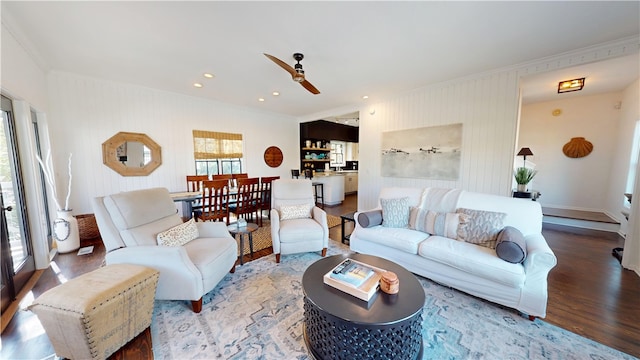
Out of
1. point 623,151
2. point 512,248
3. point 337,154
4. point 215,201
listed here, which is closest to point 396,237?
point 512,248

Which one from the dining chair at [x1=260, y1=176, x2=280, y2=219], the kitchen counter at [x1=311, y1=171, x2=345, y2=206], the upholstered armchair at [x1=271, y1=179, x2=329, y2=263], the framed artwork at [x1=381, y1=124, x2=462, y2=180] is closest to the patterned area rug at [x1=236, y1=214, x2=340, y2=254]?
the dining chair at [x1=260, y1=176, x2=280, y2=219]

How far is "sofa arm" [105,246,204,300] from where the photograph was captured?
70.8 inches

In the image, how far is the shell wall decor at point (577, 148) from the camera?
15.4ft

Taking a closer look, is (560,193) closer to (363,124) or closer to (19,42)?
(363,124)

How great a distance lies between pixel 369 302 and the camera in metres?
1.38

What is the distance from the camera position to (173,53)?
8.90 ft

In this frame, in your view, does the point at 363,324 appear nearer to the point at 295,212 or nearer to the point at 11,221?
the point at 295,212

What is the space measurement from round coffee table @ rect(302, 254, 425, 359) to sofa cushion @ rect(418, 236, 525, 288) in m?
0.81

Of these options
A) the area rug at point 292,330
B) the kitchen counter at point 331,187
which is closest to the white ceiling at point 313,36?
the area rug at point 292,330

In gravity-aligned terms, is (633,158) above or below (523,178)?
above

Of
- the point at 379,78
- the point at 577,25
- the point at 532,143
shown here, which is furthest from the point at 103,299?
the point at 532,143

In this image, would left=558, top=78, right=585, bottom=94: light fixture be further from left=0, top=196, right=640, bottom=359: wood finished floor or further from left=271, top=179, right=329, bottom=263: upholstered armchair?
left=271, top=179, right=329, bottom=263: upholstered armchair

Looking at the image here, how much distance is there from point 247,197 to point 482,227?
3.42 m

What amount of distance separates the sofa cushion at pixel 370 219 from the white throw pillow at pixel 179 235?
1.96 m
